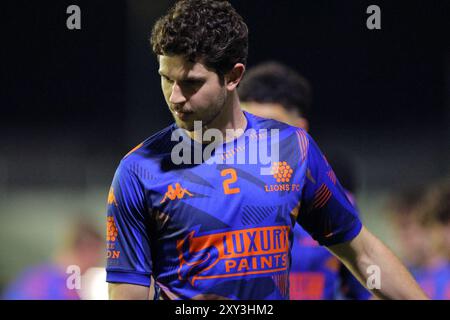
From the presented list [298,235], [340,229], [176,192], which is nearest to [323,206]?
[340,229]

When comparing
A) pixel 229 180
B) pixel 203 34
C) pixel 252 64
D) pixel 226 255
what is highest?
pixel 203 34

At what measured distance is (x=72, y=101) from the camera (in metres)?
8.21

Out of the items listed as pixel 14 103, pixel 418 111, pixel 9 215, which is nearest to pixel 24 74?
pixel 14 103

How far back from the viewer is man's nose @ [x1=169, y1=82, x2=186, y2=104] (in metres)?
2.65

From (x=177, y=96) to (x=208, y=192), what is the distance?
14.3 inches

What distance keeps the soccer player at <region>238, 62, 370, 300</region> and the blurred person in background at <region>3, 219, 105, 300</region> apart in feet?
7.37

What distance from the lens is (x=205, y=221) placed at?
2.70m

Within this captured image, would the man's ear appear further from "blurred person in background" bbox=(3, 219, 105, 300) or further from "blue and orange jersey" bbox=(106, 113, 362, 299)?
"blurred person in background" bbox=(3, 219, 105, 300)

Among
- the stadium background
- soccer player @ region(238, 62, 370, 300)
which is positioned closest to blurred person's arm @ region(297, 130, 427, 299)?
soccer player @ region(238, 62, 370, 300)

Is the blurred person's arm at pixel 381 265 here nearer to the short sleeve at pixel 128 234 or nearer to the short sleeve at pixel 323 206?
the short sleeve at pixel 323 206

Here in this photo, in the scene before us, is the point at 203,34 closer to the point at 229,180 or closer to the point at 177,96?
the point at 177,96

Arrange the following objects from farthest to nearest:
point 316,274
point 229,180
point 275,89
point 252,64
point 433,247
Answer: point 252,64 → point 433,247 → point 275,89 → point 316,274 → point 229,180
